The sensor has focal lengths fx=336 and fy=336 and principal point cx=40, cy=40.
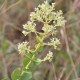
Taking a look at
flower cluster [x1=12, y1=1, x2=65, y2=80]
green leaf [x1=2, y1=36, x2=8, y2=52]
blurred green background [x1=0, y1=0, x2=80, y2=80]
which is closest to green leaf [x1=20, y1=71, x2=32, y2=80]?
flower cluster [x1=12, y1=1, x2=65, y2=80]

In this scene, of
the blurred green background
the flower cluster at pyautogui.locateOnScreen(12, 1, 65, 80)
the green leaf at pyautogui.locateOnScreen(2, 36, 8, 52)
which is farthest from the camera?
the green leaf at pyautogui.locateOnScreen(2, 36, 8, 52)

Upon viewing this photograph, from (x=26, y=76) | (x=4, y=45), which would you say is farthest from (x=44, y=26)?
(x=4, y=45)

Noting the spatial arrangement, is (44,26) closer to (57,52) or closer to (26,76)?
(26,76)

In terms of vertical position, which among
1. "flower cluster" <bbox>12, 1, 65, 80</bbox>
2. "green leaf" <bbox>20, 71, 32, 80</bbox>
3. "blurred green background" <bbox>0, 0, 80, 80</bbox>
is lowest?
"green leaf" <bbox>20, 71, 32, 80</bbox>

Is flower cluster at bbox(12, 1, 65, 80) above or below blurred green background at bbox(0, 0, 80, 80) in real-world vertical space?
below

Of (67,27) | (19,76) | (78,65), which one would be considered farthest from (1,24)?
(19,76)

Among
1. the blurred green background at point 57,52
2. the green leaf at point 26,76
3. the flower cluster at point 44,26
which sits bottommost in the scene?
the green leaf at point 26,76

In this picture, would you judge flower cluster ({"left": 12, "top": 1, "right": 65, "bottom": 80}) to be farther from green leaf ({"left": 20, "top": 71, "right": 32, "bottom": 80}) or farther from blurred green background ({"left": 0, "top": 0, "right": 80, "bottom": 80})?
blurred green background ({"left": 0, "top": 0, "right": 80, "bottom": 80})

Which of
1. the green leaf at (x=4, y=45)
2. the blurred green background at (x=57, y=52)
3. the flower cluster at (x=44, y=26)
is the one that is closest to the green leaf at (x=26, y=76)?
the flower cluster at (x=44, y=26)

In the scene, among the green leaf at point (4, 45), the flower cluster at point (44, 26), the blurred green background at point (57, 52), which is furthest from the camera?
the green leaf at point (4, 45)

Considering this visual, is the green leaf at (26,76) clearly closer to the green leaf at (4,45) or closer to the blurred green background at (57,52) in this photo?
the blurred green background at (57,52)

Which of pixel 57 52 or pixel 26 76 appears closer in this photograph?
pixel 26 76

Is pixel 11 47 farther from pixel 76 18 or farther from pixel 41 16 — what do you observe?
pixel 41 16
